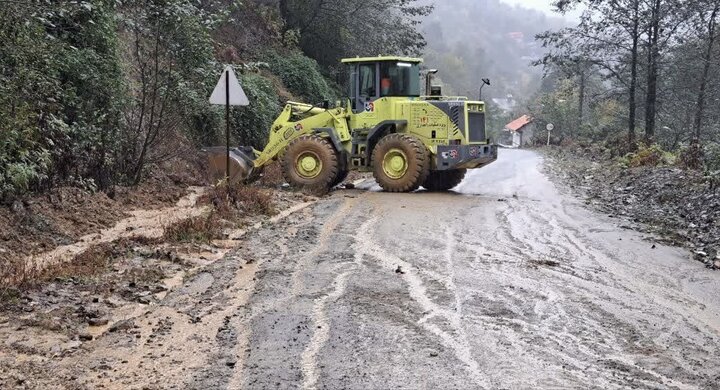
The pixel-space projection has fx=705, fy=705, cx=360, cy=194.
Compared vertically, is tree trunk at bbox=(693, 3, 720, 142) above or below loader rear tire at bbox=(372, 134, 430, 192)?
above

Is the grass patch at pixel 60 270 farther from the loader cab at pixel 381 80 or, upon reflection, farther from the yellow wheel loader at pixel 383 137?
the loader cab at pixel 381 80

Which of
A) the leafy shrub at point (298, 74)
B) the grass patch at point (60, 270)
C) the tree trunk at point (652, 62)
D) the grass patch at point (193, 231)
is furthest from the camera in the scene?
the leafy shrub at point (298, 74)

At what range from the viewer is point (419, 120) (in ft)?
51.3

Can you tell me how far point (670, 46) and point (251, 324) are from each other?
24.1 metres

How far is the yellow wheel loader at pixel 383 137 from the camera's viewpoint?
1538 cm

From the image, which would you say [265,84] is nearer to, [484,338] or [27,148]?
[27,148]

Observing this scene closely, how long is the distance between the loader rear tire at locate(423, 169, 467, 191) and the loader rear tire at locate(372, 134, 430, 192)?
146cm

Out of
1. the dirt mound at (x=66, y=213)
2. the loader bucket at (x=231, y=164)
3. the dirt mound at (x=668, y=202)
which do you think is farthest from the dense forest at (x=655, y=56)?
the dirt mound at (x=66, y=213)

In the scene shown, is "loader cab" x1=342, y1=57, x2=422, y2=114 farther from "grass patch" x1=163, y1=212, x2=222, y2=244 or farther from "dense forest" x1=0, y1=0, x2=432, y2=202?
"grass patch" x1=163, y1=212, x2=222, y2=244

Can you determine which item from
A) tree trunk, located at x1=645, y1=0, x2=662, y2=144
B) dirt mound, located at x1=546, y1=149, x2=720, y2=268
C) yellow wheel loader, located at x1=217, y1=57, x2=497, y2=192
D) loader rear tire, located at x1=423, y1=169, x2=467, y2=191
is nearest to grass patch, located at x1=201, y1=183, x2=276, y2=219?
yellow wheel loader, located at x1=217, y1=57, x2=497, y2=192

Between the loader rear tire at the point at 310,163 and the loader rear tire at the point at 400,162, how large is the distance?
100cm

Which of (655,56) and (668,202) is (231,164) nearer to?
(668,202)

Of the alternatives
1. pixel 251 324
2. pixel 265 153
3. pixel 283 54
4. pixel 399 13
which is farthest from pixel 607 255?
pixel 399 13

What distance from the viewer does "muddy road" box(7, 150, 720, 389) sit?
476cm
